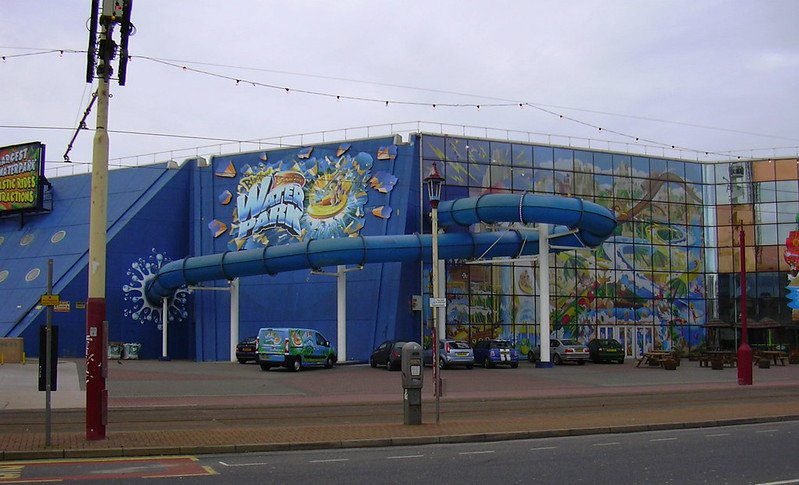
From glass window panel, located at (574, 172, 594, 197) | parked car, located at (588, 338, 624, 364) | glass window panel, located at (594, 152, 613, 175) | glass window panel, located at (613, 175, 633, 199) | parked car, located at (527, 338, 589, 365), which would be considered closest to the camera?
parked car, located at (527, 338, 589, 365)

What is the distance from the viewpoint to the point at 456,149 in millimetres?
49594

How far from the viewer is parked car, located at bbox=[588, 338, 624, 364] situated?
46.5 metres

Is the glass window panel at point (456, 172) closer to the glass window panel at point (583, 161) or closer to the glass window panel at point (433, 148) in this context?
the glass window panel at point (433, 148)

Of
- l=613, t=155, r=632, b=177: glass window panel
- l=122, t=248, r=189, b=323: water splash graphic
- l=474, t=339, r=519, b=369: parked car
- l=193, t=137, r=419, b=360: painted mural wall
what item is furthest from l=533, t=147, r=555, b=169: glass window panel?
l=122, t=248, r=189, b=323: water splash graphic

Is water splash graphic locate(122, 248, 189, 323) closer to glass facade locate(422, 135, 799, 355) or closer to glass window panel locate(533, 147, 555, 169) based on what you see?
glass facade locate(422, 135, 799, 355)

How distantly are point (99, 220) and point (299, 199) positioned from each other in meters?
33.9

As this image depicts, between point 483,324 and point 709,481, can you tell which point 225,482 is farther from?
point 483,324

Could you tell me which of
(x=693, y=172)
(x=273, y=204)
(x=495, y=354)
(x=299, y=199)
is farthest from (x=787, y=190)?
(x=273, y=204)

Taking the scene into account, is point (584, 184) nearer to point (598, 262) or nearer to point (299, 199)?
point (598, 262)

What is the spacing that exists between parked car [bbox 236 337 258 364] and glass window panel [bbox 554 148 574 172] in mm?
21184

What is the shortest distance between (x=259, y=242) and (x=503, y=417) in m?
31.6

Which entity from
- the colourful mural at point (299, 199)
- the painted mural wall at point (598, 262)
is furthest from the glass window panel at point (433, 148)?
the colourful mural at point (299, 199)

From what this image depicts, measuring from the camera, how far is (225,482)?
11.3 m

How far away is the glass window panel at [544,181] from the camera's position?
5225cm
